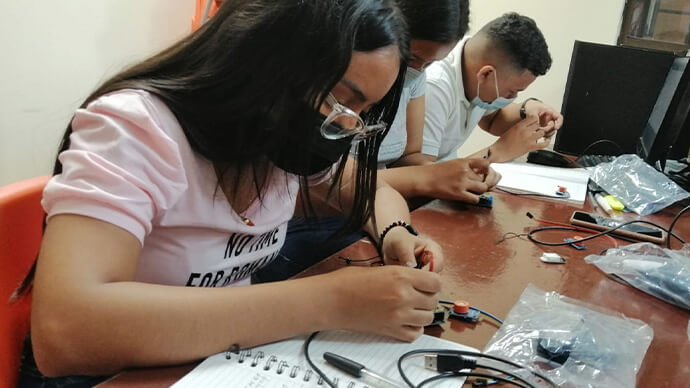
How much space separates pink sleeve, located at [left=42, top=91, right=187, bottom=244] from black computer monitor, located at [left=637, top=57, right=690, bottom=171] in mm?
1508

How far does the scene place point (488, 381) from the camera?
0.61 metres

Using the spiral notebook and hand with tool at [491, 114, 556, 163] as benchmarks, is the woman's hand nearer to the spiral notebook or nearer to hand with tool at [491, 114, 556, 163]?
the spiral notebook

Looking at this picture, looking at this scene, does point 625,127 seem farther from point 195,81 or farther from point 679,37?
point 195,81

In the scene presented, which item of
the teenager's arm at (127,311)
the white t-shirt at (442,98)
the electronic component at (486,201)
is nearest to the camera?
the teenager's arm at (127,311)

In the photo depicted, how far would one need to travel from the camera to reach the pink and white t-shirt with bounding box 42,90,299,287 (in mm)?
571

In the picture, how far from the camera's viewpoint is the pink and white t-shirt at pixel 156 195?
571mm

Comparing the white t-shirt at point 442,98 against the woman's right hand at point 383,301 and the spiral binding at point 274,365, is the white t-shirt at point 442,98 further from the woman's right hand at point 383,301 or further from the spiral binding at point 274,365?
the spiral binding at point 274,365

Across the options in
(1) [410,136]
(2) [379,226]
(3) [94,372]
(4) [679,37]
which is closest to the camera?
(3) [94,372]

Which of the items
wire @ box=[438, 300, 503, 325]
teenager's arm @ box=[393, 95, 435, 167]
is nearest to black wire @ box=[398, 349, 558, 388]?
wire @ box=[438, 300, 503, 325]

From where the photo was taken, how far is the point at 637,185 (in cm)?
151

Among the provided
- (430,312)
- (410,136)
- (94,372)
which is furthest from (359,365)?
(410,136)

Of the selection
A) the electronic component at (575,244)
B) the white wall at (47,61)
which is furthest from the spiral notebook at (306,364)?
the white wall at (47,61)

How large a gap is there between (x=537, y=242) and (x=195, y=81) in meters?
0.76

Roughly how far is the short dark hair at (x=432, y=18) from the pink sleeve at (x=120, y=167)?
74cm
